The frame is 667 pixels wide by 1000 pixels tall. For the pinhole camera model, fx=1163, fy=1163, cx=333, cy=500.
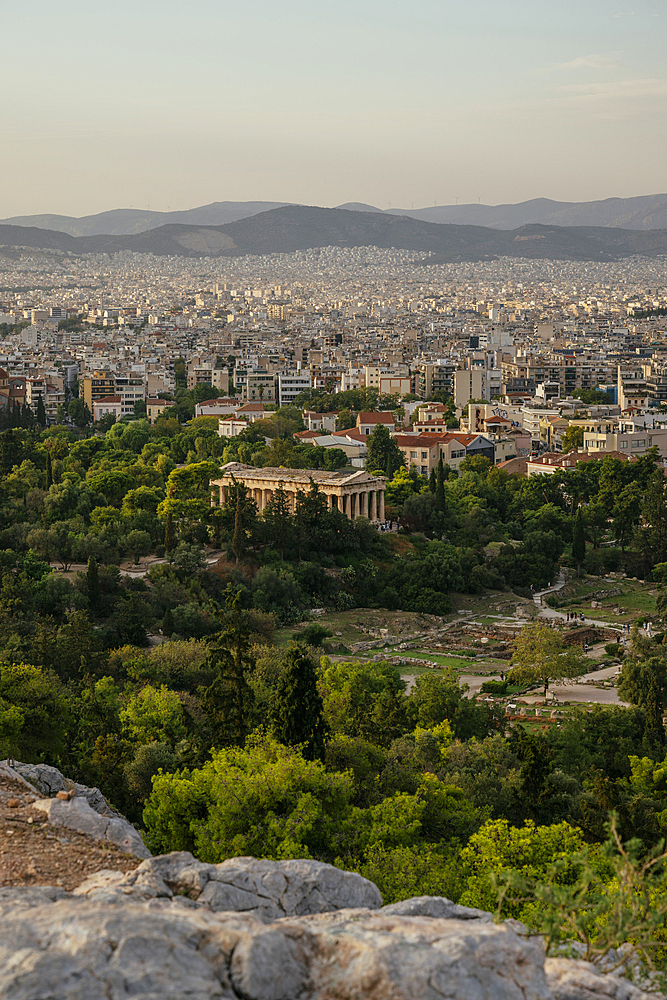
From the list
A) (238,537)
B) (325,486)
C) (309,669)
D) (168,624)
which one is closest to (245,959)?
(309,669)

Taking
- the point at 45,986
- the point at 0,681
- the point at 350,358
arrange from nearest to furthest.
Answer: the point at 45,986 < the point at 0,681 < the point at 350,358

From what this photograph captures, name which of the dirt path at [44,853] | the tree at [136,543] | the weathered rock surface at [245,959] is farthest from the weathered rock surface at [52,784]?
the tree at [136,543]

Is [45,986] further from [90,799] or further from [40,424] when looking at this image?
[40,424]

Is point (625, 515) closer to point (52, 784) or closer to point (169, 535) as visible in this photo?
point (169, 535)

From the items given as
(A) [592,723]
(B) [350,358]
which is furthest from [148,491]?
(B) [350,358]

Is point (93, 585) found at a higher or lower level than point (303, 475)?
lower

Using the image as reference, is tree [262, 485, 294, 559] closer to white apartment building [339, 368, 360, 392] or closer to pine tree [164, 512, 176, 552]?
pine tree [164, 512, 176, 552]
